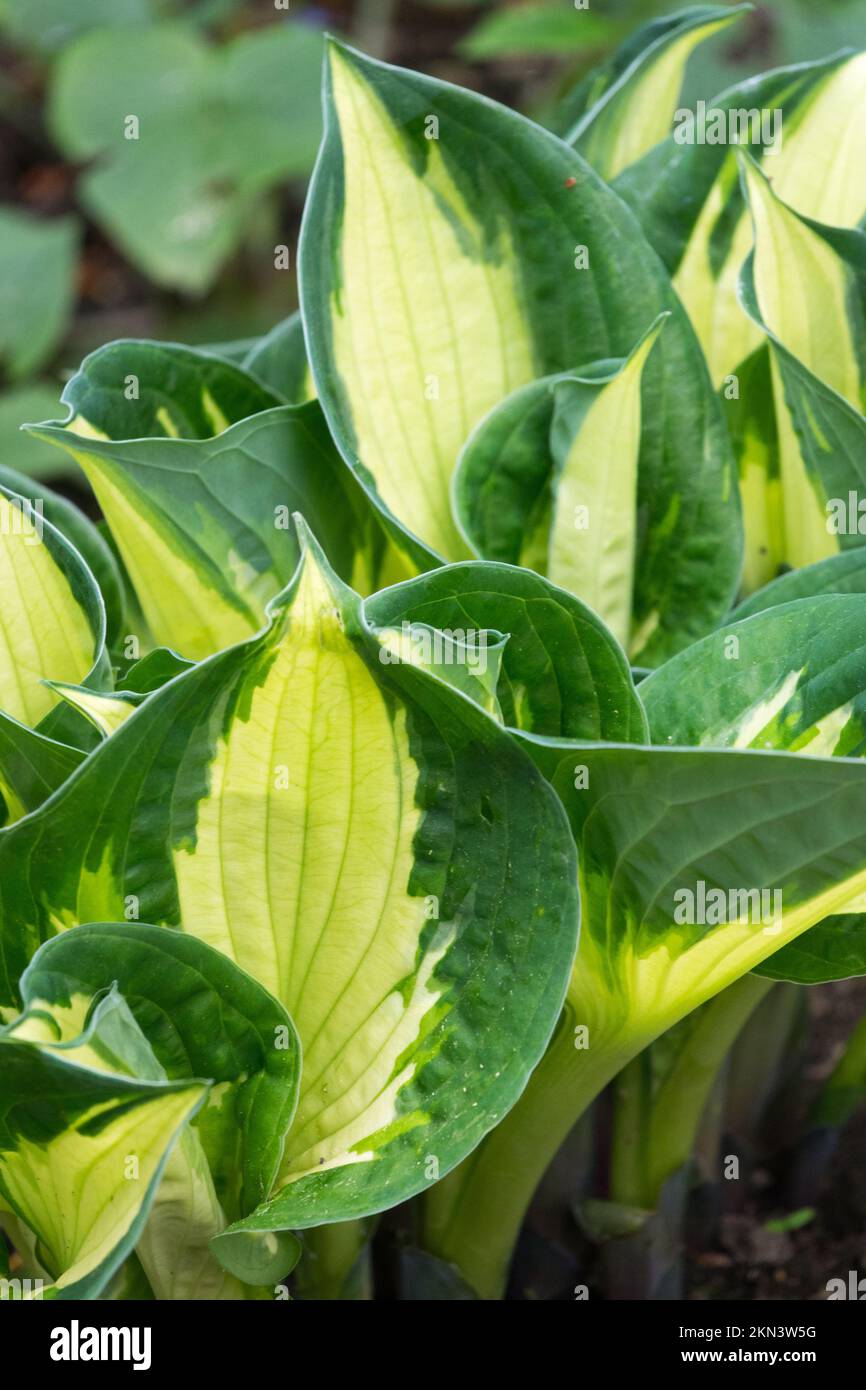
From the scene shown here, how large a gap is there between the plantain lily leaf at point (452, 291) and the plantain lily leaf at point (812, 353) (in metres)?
0.04

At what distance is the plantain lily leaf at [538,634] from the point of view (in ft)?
1.69

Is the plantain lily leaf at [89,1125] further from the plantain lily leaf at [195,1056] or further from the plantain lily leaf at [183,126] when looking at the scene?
the plantain lily leaf at [183,126]

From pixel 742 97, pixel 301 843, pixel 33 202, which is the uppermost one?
pixel 33 202

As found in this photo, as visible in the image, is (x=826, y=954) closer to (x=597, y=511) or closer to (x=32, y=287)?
(x=597, y=511)

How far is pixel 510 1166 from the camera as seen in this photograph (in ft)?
2.03

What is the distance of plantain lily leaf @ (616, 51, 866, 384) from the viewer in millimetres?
691

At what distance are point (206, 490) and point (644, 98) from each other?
0.34 metres

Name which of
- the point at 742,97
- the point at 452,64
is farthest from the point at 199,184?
the point at 742,97

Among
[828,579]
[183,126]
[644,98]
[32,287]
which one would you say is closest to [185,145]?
[183,126]

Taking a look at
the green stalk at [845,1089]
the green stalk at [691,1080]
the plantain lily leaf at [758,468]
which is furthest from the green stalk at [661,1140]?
the plantain lily leaf at [758,468]

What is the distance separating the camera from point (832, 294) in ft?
2.19

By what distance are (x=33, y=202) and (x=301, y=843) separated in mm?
2075
